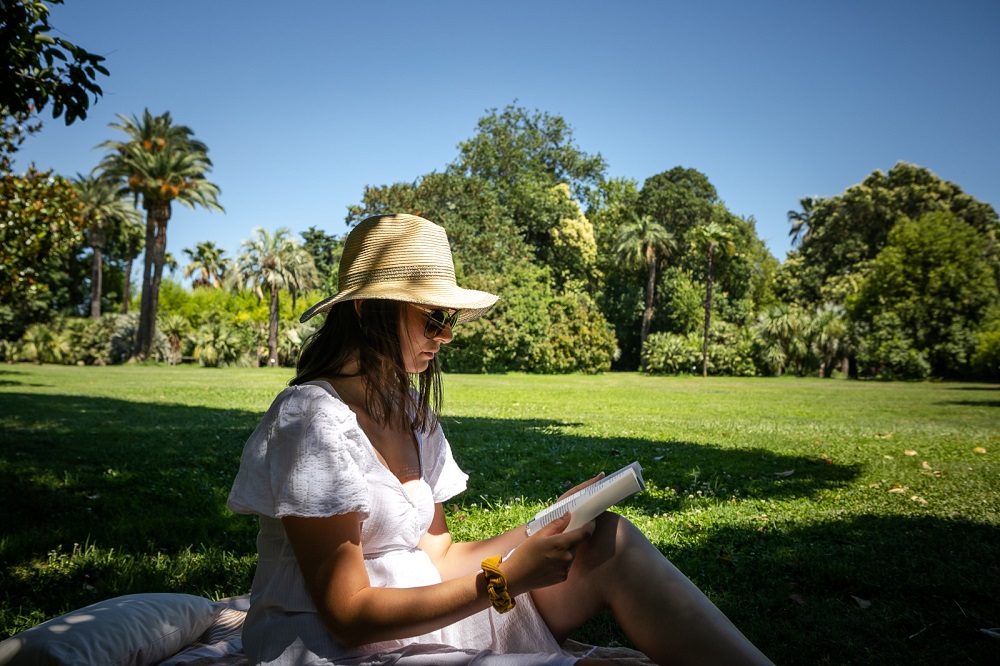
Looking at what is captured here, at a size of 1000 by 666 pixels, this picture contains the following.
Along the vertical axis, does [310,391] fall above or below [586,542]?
above

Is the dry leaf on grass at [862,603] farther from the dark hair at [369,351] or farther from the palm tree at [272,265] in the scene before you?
the palm tree at [272,265]

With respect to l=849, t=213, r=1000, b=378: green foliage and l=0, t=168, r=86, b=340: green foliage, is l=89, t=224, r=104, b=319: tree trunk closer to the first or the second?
l=0, t=168, r=86, b=340: green foliage

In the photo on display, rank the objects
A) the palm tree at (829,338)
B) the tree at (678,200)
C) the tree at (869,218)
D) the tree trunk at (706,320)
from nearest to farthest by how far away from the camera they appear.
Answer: the palm tree at (829,338) < the tree trunk at (706,320) < the tree at (869,218) < the tree at (678,200)

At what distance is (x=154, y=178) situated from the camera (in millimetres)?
38594

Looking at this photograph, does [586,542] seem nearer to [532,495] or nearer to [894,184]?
[532,495]

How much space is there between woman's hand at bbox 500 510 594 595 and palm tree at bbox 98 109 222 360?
1590 inches

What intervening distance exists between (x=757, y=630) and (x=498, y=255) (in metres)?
33.9

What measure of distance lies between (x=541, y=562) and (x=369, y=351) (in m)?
0.87

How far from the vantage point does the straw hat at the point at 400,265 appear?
217 cm

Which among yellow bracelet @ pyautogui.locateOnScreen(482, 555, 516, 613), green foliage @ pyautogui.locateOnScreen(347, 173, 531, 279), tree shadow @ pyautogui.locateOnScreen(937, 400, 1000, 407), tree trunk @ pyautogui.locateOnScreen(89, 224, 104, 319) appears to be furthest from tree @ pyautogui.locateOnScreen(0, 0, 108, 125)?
tree trunk @ pyautogui.locateOnScreen(89, 224, 104, 319)

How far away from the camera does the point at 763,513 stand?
5652 mm

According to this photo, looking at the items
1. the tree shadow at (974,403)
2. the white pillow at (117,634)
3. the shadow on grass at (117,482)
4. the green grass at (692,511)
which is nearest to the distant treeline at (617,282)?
the tree shadow at (974,403)

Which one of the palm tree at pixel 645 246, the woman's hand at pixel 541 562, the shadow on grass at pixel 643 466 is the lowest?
the shadow on grass at pixel 643 466

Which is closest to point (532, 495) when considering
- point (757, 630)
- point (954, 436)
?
point (757, 630)
